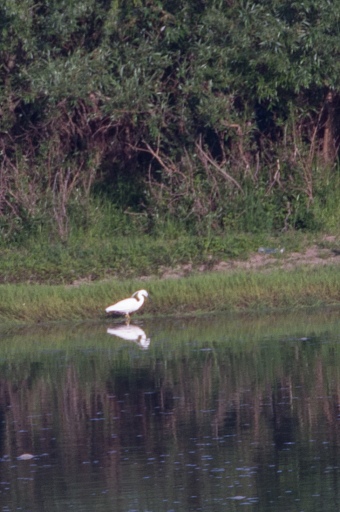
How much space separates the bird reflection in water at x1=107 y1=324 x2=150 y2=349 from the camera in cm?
1170

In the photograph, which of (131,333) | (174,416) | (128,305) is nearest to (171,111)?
(128,305)

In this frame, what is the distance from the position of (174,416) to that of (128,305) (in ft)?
14.8

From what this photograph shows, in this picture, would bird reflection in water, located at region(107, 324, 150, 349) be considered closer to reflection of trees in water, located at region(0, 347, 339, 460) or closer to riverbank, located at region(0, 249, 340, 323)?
riverbank, located at region(0, 249, 340, 323)

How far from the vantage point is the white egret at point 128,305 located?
12768mm

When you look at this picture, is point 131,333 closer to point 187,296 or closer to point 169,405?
point 187,296

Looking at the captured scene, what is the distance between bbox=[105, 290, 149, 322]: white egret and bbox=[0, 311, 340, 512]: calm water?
0.85ft

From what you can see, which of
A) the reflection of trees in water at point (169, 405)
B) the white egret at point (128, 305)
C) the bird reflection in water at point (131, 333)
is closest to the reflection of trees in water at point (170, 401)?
the reflection of trees in water at point (169, 405)

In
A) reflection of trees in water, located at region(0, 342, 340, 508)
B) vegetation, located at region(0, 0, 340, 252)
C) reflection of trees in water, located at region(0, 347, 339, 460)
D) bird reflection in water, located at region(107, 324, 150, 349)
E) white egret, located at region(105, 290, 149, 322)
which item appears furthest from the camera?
vegetation, located at region(0, 0, 340, 252)

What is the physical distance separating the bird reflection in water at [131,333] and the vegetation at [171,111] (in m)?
2.90

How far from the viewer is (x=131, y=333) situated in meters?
12.3

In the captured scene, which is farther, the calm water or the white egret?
the white egret

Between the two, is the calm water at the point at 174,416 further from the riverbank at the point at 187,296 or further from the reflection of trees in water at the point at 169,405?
the riverbank at the point at 187,296

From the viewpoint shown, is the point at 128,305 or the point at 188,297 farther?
the point at 188,297

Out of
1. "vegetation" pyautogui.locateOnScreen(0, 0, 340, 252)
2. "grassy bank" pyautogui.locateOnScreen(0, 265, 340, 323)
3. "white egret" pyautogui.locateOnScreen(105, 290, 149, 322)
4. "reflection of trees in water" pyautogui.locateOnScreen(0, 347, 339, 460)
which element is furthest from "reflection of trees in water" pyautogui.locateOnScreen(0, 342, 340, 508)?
"vegetation" pyautogui.locateOnScreen(0, 0, 340, 252)
